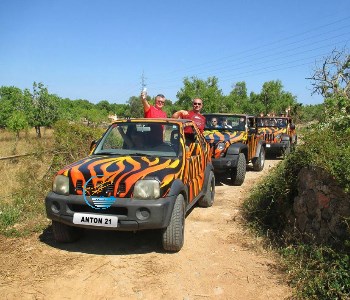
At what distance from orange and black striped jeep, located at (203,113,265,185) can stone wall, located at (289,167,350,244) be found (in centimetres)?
336

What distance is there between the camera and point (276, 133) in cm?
1363

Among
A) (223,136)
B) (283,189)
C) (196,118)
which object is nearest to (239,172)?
(223,136)

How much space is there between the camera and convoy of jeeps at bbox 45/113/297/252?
13.6ft

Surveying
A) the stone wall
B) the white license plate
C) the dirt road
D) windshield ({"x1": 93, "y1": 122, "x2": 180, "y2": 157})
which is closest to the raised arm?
windshield ({"x1": 93, "y1": 122, "x2": 180, "y2": 157})

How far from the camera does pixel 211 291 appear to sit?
3658 millimetres

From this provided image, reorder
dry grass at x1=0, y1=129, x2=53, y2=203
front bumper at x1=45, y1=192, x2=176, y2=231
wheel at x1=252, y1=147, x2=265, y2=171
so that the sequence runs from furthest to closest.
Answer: wheel at x1=252, y1=147, x2=265, y2=171 → dry grass at x1=0, y1=129, x2=53, y2=203 → front bumper at x1=45, y1=192, x2=176, y2=231

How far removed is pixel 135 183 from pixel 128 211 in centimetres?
33

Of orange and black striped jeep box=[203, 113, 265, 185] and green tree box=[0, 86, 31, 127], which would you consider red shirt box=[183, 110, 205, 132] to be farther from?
green tree box=[0, 86, 31, 127]

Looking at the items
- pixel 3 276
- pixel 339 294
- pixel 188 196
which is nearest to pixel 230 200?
pixel 188 196

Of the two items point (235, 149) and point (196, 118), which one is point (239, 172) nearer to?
point (235, 149)

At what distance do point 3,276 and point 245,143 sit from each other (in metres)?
6.71

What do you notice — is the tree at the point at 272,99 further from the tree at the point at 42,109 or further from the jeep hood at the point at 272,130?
the jeep hood at the point at 272,130

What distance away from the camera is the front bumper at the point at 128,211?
4.07 meters

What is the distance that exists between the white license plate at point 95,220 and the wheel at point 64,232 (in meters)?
0.56
